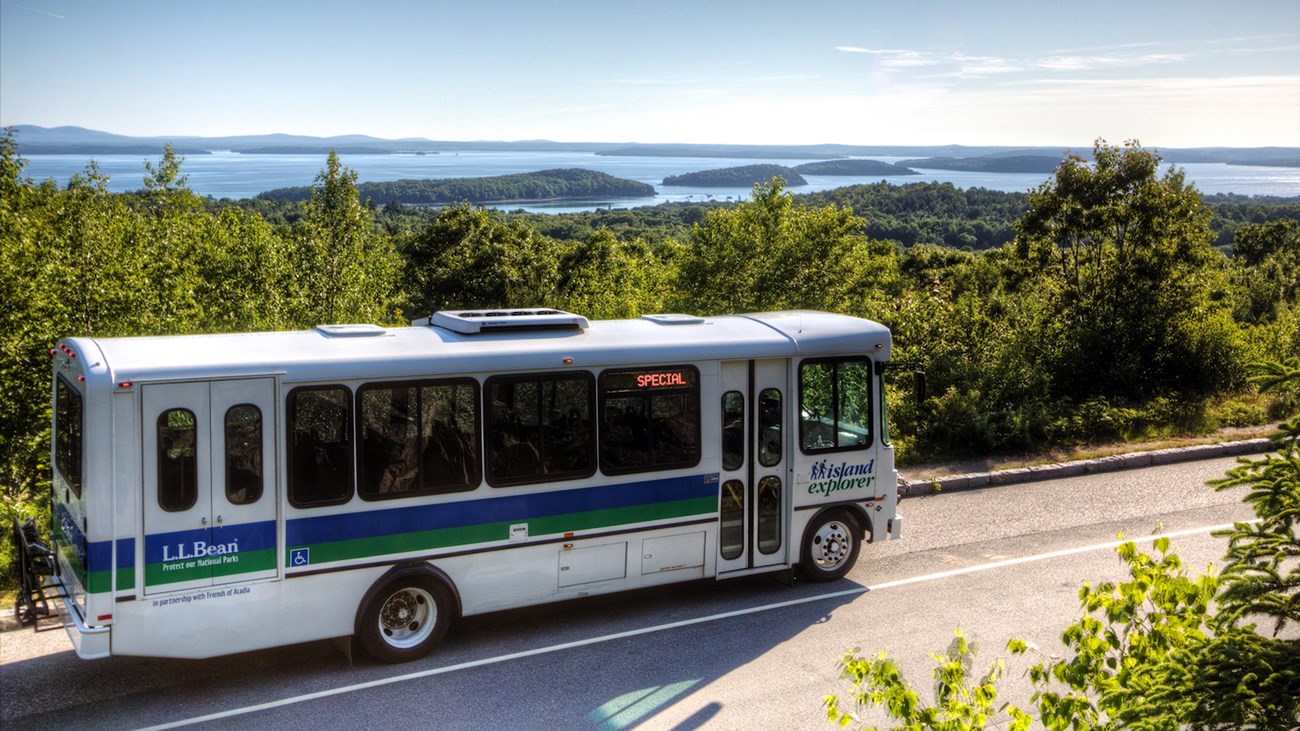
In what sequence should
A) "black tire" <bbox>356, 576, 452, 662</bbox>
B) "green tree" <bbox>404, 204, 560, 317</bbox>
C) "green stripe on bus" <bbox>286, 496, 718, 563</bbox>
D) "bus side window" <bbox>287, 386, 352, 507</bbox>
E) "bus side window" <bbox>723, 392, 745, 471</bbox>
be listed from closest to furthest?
"bus side window" <bbox>287, 386, 352, 507</bbox>
"green stripe on bus" <bbox>286, 496, 718, 563</bbox>
"black tire" <bbox>356, 576, 452, 662</bbox>
"bus side window" <bbox>723, 392, 745, 471</bbox>
"green tree" <bbox>404, 204, 560, 317</bbox>

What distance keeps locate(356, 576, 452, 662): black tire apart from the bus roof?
201 centimetres

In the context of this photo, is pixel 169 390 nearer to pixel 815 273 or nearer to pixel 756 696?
pixel 756 696

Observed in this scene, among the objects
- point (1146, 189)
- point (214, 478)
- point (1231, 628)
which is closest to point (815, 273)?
point (1146, 189)

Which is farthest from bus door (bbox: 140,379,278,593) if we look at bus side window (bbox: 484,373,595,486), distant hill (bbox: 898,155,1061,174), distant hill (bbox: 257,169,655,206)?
distant hill (bbox: 898,155,1061,174)

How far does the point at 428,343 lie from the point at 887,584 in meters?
6.09

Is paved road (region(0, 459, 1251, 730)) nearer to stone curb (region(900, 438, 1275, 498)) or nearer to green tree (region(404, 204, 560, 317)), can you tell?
stone curb (region(900, 438, 1275, 498))

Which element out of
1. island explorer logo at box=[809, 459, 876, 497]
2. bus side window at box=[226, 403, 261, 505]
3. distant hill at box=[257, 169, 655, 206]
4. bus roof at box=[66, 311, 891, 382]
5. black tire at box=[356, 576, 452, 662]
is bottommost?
black tire at box=[356, 576, 452, 662]

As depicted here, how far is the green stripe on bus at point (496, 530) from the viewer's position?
9.41 m

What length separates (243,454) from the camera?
895 centimetres

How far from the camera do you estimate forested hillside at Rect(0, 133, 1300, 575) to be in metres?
15.6

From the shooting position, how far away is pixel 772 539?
11.8 meters

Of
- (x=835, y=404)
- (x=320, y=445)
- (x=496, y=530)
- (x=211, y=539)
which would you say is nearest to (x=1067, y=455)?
(x=835, y=404)

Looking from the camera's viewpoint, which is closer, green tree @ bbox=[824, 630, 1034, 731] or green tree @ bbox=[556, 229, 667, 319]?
green tree @ bbox=[824, 630, 1034, 731]

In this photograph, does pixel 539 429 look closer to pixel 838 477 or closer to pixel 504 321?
pixel 504 321
